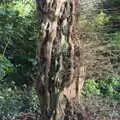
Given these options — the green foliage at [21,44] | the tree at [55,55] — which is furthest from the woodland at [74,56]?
the green foliage at [21,44]

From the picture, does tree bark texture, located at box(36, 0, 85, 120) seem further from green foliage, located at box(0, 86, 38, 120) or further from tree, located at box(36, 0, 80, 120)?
green foliage, located at box(0, 86, 38, 120)

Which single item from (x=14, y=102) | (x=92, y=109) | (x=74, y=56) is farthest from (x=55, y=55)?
(x=14, y=102)

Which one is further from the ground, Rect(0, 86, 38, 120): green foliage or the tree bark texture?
the tree bark texture

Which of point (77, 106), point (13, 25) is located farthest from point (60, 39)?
point (13, 25)

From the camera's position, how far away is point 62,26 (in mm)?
4453

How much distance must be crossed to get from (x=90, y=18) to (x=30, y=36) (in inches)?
110

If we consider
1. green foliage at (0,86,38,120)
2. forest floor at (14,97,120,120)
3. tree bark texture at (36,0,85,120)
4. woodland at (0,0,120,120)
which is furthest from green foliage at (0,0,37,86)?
tree bark texture at (36,0,85,120)

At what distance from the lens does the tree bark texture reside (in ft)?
14.5

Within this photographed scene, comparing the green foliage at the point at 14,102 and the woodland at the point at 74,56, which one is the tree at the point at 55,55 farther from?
the green foliage at the point at 14,102

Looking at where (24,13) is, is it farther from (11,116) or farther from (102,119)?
(102,119)

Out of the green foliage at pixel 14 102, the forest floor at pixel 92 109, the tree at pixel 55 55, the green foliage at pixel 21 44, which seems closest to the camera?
the tree at pixel 55 55

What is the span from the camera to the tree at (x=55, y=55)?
4.41 metres

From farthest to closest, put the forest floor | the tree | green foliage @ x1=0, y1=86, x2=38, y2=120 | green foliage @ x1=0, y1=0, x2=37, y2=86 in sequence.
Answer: green foliage @ x1=0, y1=0, x2=37, y2=86 → green foliage @ x1=0, y1=86, x2=38, y2=120 → the forest floor → the tree

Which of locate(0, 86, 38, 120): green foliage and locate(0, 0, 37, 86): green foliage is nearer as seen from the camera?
locate(0, 86, 38, 120): green foliage
